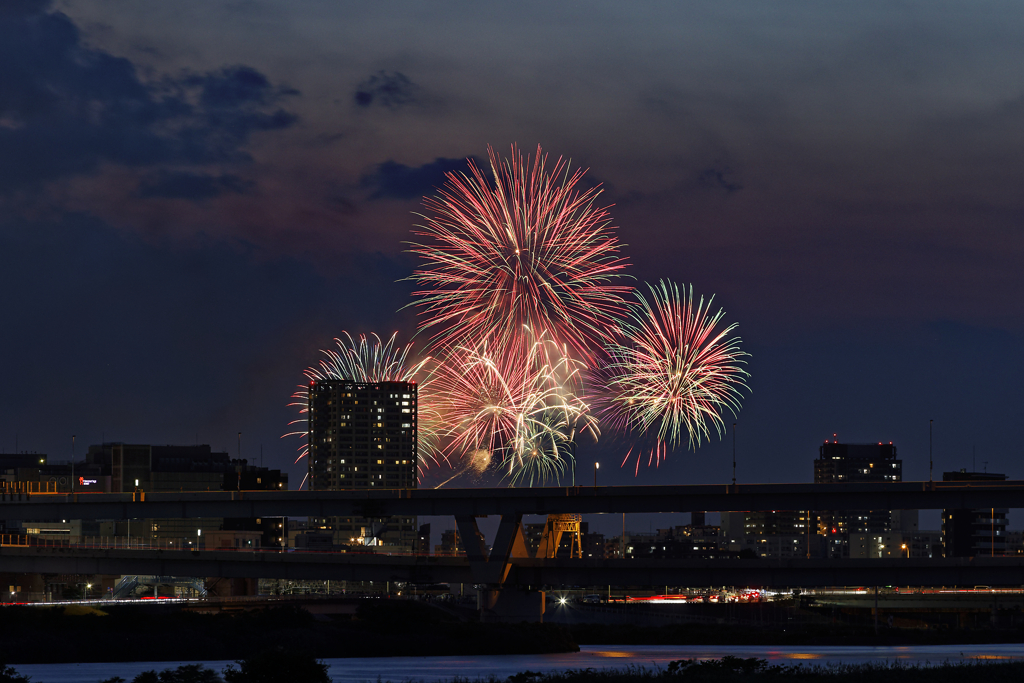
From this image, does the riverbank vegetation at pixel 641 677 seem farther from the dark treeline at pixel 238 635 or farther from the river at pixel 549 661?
the dark treeline at pixel 238 635

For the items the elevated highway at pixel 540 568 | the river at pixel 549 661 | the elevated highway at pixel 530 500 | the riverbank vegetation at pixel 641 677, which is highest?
A: the elevated highway at pixel 530 500

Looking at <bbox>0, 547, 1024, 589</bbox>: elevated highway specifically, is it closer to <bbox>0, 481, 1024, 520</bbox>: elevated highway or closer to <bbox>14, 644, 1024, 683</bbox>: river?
<bbox>0, 481, 1024, 520</bbox>: elevated highway

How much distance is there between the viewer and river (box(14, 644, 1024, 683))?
288ft

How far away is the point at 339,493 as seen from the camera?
452 feet

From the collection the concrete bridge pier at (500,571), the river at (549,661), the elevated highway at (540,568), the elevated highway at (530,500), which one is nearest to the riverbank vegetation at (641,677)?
the river at (549,661)

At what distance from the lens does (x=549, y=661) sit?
10462 cm

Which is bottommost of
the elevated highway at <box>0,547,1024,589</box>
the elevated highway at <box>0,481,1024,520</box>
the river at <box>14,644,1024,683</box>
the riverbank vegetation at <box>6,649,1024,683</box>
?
the river at <box>14,644,1024,683</box>

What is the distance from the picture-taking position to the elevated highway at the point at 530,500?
125 m

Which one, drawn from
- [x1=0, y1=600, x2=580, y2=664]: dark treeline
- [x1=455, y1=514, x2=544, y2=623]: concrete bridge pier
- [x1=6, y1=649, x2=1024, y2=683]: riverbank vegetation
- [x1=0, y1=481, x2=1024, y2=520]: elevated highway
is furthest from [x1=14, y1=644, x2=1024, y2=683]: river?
[x1=0, y1=481, x2=1024, y2=520]: elevated highway

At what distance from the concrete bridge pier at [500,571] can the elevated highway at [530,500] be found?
1.66m

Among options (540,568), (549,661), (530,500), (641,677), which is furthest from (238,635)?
(641,677)

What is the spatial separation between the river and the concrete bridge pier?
23.2 ft

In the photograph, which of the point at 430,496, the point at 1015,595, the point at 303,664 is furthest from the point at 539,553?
the point at 1015,595

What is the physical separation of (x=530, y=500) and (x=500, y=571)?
7.74 metres
